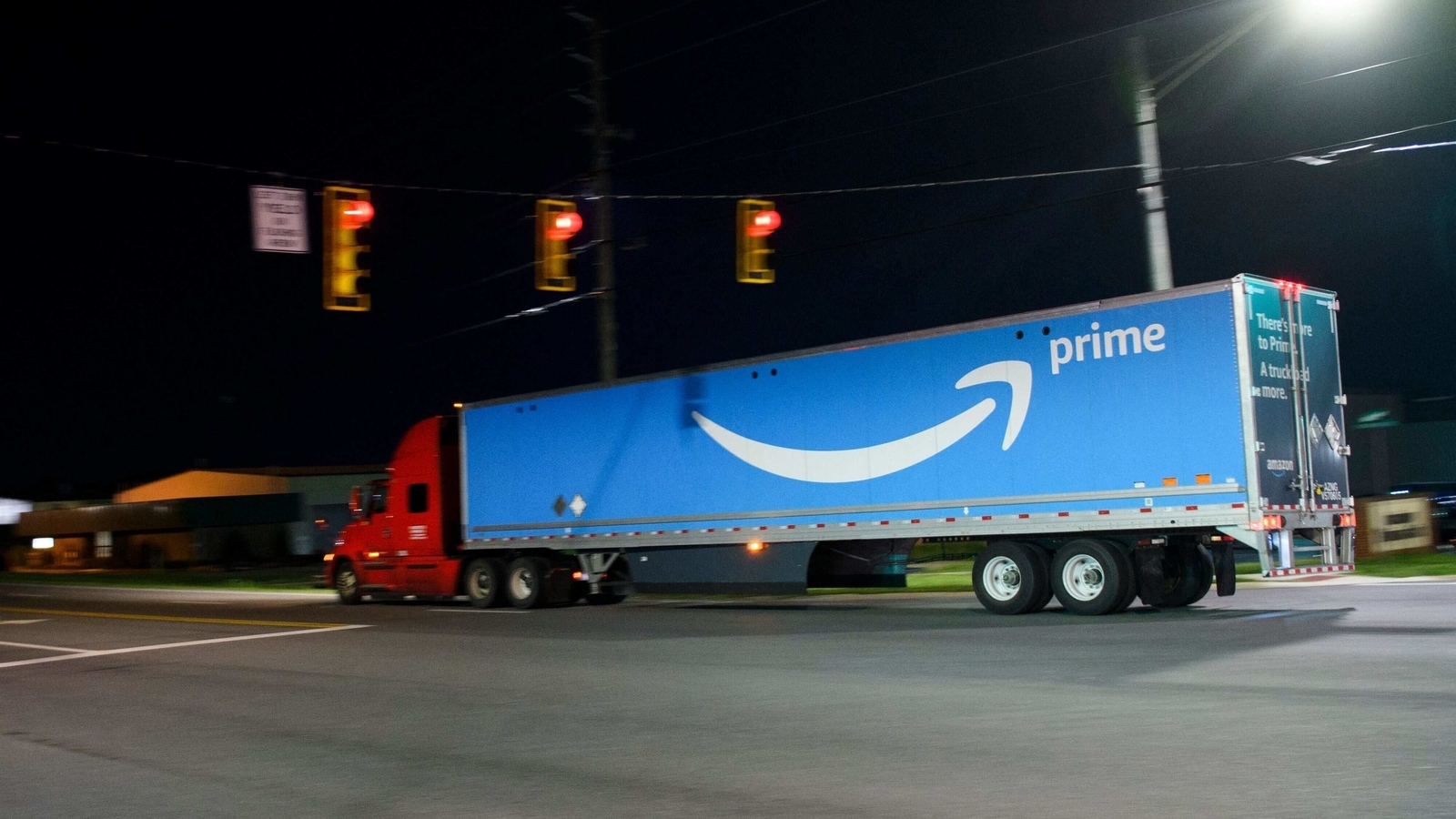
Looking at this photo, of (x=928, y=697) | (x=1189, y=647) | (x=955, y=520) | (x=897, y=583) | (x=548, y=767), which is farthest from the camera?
(x=897, y=583)

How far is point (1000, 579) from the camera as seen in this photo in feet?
54.9

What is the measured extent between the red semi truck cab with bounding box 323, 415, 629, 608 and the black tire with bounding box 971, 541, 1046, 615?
7414 millimetres

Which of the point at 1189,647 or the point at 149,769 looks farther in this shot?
the point at 1189,647

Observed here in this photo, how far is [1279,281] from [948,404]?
4202 mm

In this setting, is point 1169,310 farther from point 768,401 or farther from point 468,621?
point 468,621

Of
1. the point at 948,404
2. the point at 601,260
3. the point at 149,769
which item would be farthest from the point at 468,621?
the point at 149,769

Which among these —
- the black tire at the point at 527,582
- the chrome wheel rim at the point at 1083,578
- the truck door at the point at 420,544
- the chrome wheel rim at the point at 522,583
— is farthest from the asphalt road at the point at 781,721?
the truck door at the point at 420,544

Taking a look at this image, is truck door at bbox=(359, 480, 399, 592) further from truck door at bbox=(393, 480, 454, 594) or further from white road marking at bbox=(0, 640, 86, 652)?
white road marking at bbox=(0, 640, 86, 652)

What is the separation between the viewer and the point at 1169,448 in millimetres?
14945

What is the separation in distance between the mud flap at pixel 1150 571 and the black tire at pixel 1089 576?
0.49 ft

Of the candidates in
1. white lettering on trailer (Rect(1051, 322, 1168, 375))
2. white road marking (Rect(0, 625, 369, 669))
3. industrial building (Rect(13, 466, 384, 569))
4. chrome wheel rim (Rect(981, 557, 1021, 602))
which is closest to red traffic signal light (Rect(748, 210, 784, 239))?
white lettering on trailer (Rect(1051, 322, 1168, 375))

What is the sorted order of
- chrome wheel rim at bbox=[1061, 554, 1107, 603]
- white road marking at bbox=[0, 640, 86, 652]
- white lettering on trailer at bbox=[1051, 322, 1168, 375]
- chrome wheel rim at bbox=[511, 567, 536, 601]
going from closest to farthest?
white lettering on trailer at bbox=[1051, 322, 1168, 375] → chrome wheel rim at bbox=[1061, 554, 1107, 603] → white road marking at bbox=[0, 640, 86, 652] → chrome wheel rim at bbox=[511, 567, 536, 601]

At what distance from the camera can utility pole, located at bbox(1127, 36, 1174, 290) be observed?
1845 cm

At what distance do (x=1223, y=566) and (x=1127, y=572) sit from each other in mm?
1633
